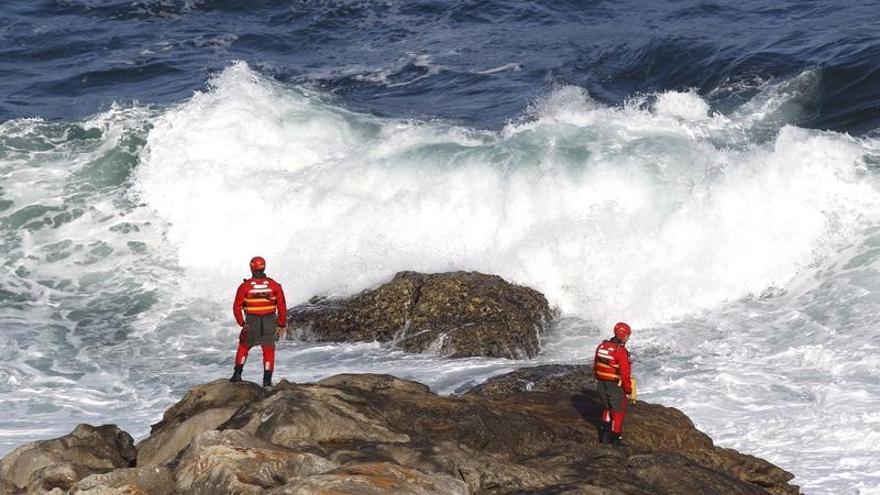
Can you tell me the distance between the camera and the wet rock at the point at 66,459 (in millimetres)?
9750

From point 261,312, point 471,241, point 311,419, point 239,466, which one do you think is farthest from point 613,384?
point 471,241

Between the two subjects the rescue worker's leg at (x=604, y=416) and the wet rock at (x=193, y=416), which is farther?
the rescue worker's leg at (x=604, y=416)

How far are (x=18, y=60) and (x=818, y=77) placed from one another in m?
17.5

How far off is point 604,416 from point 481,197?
9.28 metres

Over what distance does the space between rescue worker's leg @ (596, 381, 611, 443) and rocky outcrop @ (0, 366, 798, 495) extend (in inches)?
3.9

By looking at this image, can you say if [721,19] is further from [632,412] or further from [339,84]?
[632,412]

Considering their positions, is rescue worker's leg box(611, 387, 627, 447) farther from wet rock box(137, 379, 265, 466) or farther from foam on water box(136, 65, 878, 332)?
foam on water box(136, 65, 878, 332)

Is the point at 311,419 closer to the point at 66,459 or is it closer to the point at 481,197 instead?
the point at 66,459

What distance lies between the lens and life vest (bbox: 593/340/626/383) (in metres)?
12.2

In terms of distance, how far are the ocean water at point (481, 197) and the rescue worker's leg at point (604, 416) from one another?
6.68 ft

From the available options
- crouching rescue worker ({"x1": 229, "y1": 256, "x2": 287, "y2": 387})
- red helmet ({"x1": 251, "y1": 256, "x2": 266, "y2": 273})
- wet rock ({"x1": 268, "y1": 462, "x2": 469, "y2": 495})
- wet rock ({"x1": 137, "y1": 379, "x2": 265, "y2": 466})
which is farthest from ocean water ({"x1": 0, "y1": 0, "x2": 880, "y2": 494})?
wet rock ({"x1": 268, "y1": 462, "x2": 469, "y2": 495})

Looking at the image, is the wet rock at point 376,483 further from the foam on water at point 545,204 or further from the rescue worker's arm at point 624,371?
the foam on water at point 545,204

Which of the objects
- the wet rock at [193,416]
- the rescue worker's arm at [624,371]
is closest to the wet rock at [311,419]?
the wet rock at [193,416]

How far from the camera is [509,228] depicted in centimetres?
2030
